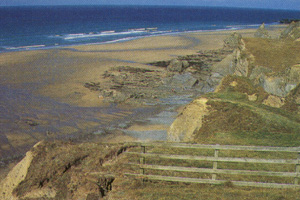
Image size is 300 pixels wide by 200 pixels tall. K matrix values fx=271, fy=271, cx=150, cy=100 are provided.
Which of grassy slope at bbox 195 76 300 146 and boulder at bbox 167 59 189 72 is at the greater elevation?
boulder at bbox 167 59 189 72

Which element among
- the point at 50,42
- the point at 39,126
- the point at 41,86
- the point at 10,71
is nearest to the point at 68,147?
the point at 39,126

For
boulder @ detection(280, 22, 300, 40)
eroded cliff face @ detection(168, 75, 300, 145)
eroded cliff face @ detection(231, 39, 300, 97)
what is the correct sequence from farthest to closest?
boulder @ detection(280, 22, 300, 40), eroded cliff face @ detection(231, 39, 300, 97), eroded cliff face @ detection(168, 75, 300, 145)

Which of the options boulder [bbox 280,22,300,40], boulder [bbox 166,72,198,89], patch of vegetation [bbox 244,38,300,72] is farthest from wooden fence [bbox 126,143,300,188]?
boulder [bbox 280,22,300,40]

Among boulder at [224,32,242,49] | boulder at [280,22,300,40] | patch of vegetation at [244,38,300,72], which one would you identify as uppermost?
boulder at [224,32,242,49]

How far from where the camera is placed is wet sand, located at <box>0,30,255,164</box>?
18625 millimetres

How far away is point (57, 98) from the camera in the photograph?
2555 centimetres

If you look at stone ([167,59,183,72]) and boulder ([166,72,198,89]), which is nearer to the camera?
boulder ([166,72,198,89])

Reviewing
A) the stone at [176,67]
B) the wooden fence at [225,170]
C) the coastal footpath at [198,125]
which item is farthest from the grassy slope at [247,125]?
the stone at [176,67]

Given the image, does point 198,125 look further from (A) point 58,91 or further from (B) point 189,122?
(A) point 58,91

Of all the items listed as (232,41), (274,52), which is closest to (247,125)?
(274,52)

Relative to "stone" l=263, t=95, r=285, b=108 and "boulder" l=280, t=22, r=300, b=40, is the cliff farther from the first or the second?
"boulder" l=280, t=22, r=300, b=40

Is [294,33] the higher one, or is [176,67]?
[294,33]

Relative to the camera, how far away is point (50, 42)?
60.6 metres

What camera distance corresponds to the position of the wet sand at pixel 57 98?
733 inches
